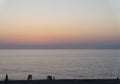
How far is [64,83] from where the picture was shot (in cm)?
3375

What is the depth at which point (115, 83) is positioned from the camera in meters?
32.8

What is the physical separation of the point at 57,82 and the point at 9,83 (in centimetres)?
647

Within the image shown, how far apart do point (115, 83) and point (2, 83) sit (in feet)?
48.7

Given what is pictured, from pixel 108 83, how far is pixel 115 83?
3.13 ft

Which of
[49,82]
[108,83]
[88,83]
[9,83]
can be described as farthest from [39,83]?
[108,83]

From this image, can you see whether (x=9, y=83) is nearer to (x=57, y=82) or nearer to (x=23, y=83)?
(x=23, y=83)

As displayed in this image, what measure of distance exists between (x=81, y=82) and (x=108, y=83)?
12.1 feet

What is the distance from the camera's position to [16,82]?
34.2 meters

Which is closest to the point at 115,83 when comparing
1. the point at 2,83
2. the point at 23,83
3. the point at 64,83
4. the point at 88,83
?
the point at 88,83

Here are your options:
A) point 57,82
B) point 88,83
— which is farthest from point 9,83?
point 88,83

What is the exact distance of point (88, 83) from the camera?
33719 mm

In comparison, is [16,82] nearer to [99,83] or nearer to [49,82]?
[49,82]

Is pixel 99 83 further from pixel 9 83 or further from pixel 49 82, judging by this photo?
pixel 9 83

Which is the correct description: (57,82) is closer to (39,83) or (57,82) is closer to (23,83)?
(39,83)
